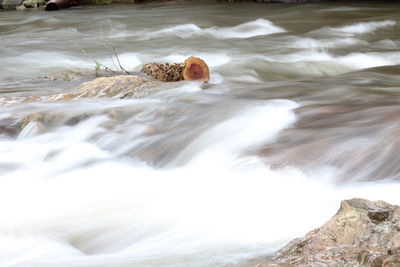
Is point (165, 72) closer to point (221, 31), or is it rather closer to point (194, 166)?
point (194, 166)

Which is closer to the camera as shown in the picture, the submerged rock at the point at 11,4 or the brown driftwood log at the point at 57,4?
the brown driftwood log at the point at 57,4

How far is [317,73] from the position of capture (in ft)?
24.1

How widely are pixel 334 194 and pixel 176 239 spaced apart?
874 mm

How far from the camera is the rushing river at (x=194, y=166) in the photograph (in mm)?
2883

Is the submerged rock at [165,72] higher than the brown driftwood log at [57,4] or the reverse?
higher

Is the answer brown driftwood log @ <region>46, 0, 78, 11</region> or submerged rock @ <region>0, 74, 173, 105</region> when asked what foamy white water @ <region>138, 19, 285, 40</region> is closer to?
submerged rock @ <region>0, 74, 173, 105</region>

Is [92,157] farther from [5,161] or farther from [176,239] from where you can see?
[176,239]

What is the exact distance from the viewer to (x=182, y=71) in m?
6.07

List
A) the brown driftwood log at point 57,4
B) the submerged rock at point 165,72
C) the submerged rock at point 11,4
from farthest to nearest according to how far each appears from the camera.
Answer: the submerged rock at point 11,4 → the brown driftwood log at point 57,4 → the submerged rock at point 165,72

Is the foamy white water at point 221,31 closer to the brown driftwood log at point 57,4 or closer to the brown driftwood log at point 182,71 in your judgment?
Result: the brown driftwood log at point 182,71

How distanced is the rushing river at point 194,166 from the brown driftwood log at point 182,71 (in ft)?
1.08

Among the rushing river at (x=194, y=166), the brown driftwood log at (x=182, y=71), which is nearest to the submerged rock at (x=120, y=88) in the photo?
the rushing river at (x=194, y=166)

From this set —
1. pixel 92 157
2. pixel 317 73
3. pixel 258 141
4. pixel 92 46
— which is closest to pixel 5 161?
pixel 92 157

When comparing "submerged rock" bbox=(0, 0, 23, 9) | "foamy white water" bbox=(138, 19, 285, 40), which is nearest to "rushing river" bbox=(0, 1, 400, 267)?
"foamy white water" bbox=(138, 19, 285, 40)
